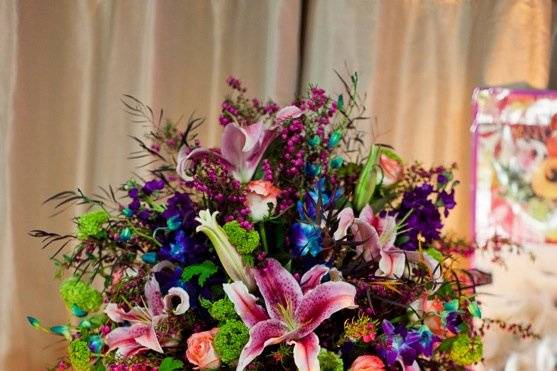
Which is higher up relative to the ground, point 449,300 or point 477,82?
point 477,82

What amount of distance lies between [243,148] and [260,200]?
0.07 metres

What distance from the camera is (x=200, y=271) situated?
75cm

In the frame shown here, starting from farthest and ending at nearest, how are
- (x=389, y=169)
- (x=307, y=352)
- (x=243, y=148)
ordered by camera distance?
(x=389, y=169) < (x=243, y=148) < (x=307, y=352)

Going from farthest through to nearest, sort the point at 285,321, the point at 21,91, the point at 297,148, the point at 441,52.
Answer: the point at 441,52 < the point at 21,91 < the point at 297,148 < the point at 285,321

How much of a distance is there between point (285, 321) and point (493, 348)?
2.28 feet

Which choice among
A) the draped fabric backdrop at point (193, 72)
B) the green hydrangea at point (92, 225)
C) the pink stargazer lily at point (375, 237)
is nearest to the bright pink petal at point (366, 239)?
the pink stargazer lily at point (375, 237)

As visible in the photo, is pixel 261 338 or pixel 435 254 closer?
pixel 261 338

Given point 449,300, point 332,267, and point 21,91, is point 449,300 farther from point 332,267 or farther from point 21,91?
point 21,91

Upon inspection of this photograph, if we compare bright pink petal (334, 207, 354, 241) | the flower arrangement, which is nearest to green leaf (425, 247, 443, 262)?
the flower arrangement

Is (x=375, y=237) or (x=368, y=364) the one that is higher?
(x=375, y=237)

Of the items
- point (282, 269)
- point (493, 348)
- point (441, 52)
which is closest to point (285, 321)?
point (282, 269)

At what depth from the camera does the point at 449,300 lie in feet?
2.77

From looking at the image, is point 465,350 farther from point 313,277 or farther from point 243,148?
point 243,148

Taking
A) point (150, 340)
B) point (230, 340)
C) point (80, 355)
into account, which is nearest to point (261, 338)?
point (230, 340)
